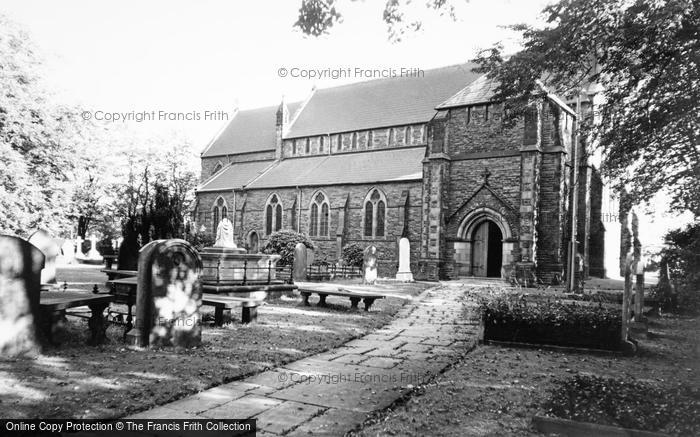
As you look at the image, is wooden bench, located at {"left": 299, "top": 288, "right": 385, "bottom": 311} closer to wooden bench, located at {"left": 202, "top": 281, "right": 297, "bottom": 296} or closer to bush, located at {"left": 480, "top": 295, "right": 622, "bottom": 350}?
wooden bench, located at {"left": 202, "top": 281, "right": 297, "bottom": 296}

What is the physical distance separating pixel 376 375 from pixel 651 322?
8.44 meters

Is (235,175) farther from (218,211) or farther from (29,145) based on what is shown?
(29,145)

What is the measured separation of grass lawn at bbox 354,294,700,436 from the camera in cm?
435

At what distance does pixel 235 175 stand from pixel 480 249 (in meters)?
21.1

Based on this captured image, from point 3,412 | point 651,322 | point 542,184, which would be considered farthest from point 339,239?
point 3,412

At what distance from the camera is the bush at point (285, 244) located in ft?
77.9

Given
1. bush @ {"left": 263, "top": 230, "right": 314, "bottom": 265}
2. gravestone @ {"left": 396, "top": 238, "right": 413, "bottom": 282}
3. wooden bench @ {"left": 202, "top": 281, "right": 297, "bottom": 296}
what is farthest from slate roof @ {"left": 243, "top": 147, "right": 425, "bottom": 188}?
wooden bench @ {"left": 202, "top": 281, "right": 297, "bottom": 296}

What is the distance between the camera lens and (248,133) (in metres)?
41.0

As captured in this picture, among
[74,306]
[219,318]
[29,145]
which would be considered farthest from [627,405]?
[29,145]

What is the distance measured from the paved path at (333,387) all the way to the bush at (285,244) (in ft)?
47.6

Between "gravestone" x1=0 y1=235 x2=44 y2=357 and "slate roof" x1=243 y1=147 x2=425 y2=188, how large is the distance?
21939mm

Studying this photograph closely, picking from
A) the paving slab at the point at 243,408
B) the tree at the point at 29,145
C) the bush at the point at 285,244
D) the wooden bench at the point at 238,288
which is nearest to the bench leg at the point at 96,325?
the paving slab at the point at 243,408

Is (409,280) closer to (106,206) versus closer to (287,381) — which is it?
(287,381)

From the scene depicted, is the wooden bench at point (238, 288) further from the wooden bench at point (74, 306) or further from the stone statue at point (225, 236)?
the wooden bench at point (74, 306)
